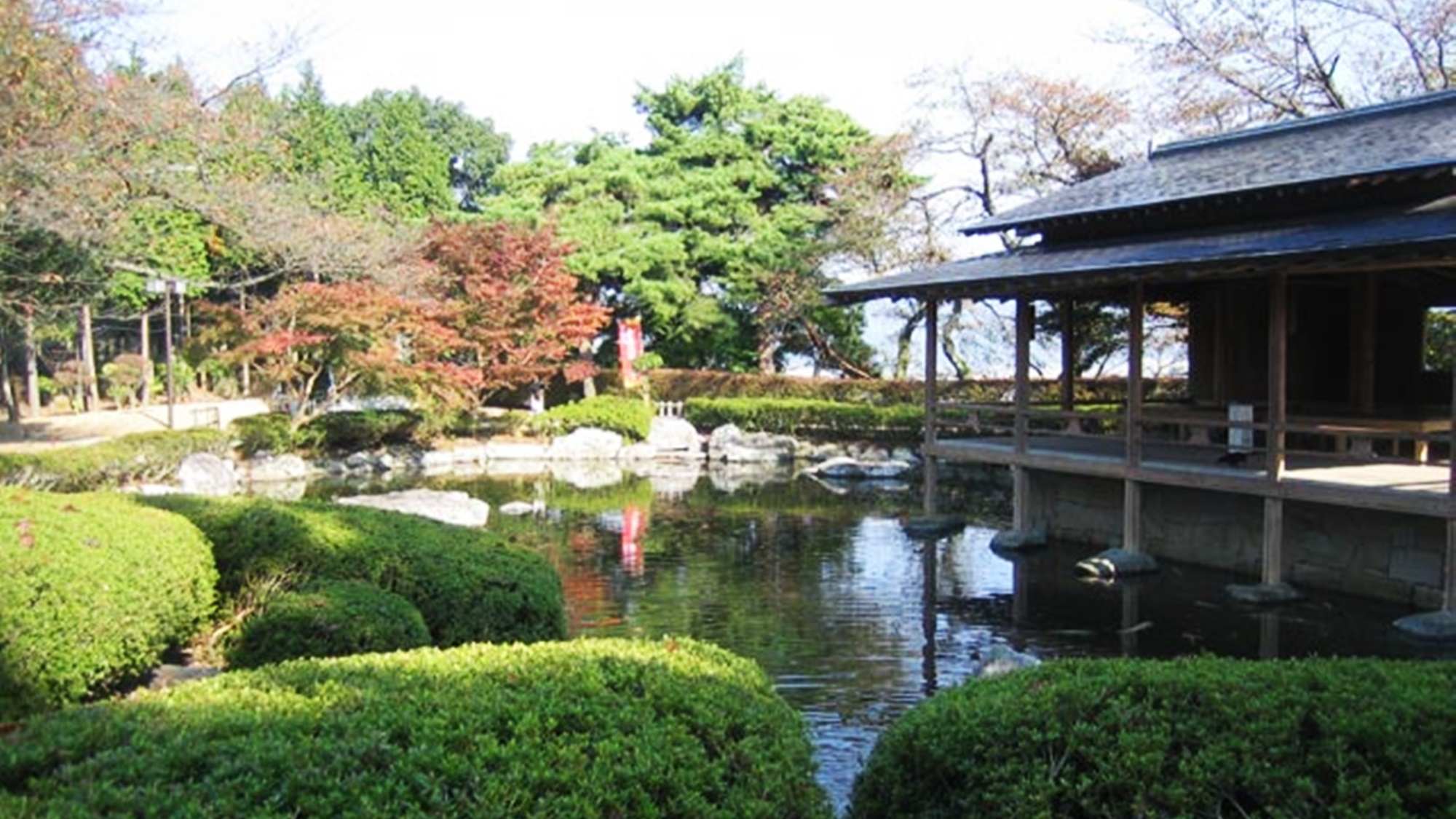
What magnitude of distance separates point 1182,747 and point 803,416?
2364 centimetres

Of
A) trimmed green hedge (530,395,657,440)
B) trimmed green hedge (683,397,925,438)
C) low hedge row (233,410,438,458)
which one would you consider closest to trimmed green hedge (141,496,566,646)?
low hedge row (233,410,438,458)

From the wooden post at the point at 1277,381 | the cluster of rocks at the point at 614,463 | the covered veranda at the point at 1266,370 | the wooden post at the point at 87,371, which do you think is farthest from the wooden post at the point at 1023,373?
the wooden post at the point at 87,371

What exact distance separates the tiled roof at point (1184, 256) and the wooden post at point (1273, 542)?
2.39m

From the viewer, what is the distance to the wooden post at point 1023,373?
45.3 ft

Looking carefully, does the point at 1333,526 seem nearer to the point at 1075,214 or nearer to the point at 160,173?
the point at 1075,214

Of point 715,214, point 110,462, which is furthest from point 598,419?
point 110,462

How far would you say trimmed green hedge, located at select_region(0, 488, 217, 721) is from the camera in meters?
4.81

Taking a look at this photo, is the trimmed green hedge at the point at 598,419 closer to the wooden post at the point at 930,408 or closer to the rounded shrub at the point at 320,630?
the wooden post at the point at 930,408

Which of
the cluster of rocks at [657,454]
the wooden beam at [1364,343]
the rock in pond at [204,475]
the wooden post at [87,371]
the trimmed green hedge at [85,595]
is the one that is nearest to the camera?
the trimmed green hedge at [85,595]

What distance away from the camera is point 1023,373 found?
Answer: 14.0 m

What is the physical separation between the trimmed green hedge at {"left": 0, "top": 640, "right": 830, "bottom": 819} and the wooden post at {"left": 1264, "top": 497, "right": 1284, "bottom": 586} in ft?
28.9

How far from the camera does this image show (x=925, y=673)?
8523mm

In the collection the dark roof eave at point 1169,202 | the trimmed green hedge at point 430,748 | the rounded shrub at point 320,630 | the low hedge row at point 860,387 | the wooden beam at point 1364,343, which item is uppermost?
the dark roof eave at point 1169,202

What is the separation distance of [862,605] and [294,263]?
42.3 ft
